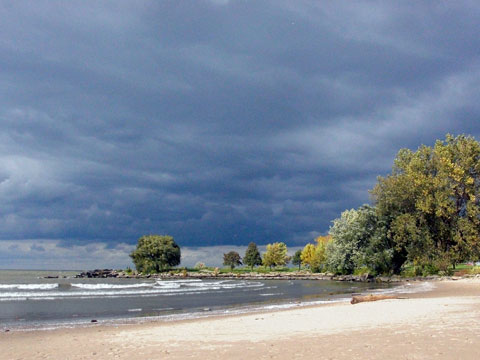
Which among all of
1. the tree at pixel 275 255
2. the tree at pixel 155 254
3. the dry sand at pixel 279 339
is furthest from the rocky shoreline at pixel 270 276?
the dry sand at pixel 279 339

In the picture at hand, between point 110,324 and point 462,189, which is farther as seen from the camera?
point 462,189

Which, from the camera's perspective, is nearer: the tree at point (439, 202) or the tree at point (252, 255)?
the tree at point (439, 202)

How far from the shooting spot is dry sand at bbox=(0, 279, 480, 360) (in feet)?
32.4

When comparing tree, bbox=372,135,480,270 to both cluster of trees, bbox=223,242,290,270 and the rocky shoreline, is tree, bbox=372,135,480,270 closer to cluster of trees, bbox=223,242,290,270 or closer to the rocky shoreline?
the rocky shoreline

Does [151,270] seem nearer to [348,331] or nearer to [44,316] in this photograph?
[44,316]

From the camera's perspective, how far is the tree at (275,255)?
13138 centimetres

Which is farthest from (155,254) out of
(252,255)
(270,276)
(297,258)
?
(297,258)

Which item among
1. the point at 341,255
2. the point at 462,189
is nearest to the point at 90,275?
the point at 341,255

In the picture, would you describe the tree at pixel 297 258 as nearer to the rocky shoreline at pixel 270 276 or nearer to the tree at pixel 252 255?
the tree at pixel 252 255

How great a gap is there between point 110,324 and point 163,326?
10.5ft

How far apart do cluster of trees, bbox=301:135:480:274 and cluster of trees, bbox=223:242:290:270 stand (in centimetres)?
6875

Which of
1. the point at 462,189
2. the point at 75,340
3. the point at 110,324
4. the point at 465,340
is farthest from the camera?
the point at 462,189

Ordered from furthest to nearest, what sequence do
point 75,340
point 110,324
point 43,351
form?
point 110,324, point 75,340, point 43,351

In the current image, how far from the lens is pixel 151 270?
124m
